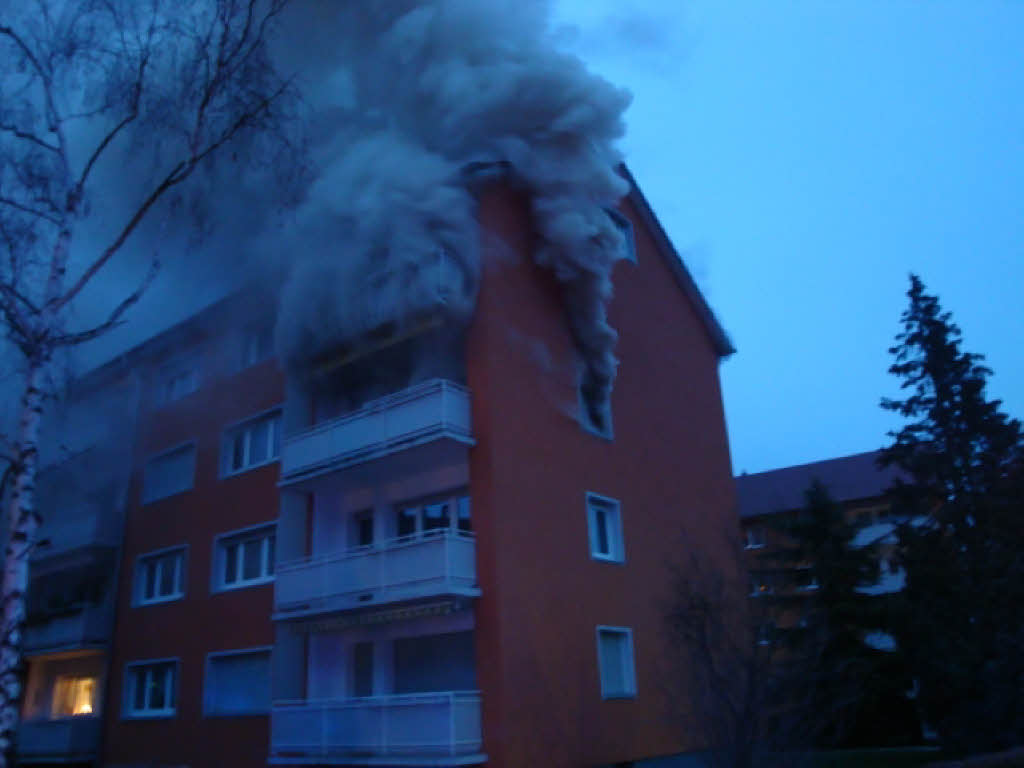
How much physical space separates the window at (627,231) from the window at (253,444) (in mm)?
8537

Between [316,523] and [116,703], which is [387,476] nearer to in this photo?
[316,523]

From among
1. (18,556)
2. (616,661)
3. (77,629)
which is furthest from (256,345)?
(18,556)

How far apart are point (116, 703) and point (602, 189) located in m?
15.4

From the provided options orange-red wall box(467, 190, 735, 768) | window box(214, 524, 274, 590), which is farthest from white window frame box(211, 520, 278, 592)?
orange-red wall box(467, 190, 735, 768)

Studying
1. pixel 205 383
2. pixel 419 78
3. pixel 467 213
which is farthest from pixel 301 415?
pixel 419 78

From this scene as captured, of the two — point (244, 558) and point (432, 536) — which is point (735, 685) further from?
point (244, 558)

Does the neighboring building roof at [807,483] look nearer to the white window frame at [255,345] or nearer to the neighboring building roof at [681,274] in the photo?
the neighboring building roof at [681,274]

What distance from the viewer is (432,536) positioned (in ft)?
48.0

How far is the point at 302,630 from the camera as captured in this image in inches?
644

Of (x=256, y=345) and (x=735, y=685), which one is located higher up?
(x=256, y=345)

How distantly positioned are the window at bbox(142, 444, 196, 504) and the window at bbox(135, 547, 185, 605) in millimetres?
1434

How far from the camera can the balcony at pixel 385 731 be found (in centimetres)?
1317

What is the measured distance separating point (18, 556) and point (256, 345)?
1104cm

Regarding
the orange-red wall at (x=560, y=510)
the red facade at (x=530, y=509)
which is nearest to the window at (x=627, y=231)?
the red facade at (x=530, y=509)
